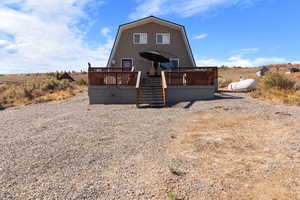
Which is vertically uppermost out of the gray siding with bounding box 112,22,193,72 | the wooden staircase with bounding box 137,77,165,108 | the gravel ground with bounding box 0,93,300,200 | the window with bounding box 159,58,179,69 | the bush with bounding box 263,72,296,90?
the gray siding with bounding box 112,22,193,72

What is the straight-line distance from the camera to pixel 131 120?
343 inches

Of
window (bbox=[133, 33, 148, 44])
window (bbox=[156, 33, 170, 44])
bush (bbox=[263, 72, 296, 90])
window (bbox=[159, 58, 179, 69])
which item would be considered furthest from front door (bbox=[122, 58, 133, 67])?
bush (bbox=[263, 72, 296, 90])

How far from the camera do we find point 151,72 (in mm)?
17484

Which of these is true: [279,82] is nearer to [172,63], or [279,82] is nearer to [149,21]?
[172,63]

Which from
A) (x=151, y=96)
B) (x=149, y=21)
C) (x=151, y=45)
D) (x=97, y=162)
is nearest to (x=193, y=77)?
(x=151, y=96)

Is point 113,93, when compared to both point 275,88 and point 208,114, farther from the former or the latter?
point 275,88

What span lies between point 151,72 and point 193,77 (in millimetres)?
4761

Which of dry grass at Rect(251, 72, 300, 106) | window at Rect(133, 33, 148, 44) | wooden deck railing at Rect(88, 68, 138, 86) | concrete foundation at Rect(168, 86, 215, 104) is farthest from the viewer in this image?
window at Rect(133, 33, 148, 44)

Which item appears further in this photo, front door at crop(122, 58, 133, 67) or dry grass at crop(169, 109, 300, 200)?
front door at crop(122, 58, 133, 67)

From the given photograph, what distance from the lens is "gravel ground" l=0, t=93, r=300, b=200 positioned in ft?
10.9

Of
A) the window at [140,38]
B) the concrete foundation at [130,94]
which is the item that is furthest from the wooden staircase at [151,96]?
the window at [140,38]

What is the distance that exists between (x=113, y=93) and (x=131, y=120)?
5.33 m

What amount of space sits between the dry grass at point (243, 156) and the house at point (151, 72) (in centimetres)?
588

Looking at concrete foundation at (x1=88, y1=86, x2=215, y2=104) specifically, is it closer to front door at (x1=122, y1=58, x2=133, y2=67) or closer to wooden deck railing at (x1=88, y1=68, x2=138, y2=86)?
wooden deck railing at (x1=88, y1=68, x2=138, y2=86)
